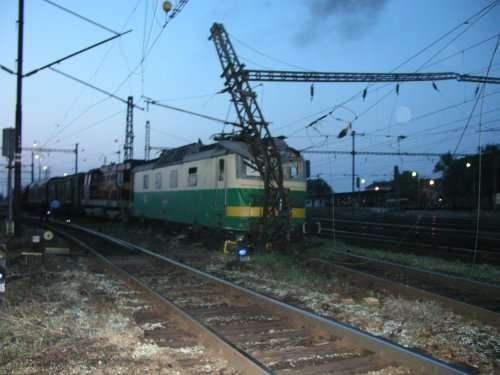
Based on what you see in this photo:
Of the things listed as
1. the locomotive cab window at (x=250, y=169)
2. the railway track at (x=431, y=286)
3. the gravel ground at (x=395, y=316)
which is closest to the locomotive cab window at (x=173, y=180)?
the locomotive cab window at (x=250, y=169)

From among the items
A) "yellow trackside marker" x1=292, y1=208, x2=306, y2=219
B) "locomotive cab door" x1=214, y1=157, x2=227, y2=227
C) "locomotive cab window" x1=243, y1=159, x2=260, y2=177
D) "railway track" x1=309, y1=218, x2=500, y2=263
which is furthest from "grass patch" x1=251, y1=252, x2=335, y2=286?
"railway track" x1=309, y1=218, x2=500, y2=263

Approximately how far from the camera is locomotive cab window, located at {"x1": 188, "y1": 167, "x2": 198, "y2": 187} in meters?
18.5

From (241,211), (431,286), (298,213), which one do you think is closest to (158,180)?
(241,211)

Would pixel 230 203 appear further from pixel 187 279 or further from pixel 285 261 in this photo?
pixel 187 279

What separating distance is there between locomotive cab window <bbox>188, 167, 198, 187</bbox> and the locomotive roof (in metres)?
0.38

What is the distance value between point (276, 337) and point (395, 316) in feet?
7.01

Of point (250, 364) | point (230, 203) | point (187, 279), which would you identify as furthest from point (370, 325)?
point (230, 203)

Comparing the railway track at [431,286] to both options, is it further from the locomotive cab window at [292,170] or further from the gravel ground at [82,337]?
the gravel ground at [82,337]

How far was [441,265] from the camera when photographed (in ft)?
45.9

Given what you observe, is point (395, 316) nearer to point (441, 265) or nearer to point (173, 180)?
point (441, 265)

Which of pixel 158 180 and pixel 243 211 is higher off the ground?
pixel 158 180

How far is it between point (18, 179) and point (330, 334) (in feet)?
50.4

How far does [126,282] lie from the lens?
1078cm

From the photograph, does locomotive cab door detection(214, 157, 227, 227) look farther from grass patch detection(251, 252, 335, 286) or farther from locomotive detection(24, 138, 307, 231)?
grass patch detection(251, 252, 335, 286)
